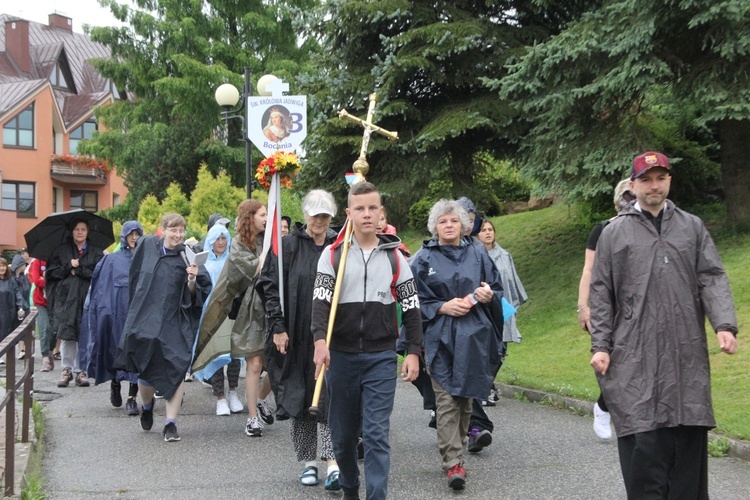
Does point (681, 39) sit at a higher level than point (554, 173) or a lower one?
higher

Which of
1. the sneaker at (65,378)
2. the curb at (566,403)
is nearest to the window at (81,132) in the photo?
the sneaker at (65,378)

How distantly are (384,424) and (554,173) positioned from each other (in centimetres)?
954

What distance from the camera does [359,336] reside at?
5.54 meters

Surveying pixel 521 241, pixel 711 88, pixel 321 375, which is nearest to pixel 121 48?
pixel 521 241

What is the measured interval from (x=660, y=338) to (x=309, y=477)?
9.25ft

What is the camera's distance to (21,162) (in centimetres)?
4844

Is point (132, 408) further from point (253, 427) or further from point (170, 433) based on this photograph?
point (253, 427)

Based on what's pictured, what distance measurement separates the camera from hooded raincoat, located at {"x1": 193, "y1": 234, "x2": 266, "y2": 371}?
26.5 ft

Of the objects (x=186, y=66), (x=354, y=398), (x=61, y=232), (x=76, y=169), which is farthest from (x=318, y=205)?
(x=76, y=169)

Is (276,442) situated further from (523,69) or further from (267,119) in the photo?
Result: (523,69)

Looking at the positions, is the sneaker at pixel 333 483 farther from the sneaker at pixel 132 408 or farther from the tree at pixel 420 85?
the tree at pixel 420 85

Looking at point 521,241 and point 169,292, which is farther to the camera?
point 521,241

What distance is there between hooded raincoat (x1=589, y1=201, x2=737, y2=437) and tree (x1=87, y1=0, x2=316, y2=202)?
98.4 ft

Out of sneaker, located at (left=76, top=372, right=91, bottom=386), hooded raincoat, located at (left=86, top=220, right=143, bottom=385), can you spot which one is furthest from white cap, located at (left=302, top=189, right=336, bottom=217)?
sneaker, located at (left=76, top=372, right=91, bottom=386)
